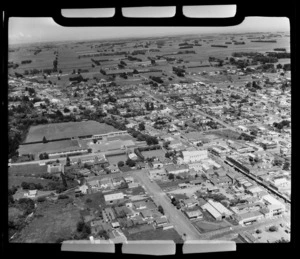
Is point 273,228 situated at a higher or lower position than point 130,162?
lower

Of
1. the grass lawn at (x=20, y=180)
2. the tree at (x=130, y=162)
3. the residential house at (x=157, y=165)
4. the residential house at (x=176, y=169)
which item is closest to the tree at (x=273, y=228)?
the residential house at (x=176, y=169)

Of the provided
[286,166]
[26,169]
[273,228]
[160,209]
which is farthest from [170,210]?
[26,169]

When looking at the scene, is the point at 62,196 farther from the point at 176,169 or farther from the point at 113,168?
the point at 176,169

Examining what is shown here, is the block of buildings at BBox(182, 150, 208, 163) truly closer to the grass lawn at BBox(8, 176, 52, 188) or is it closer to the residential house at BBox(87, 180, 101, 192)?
the residential house at BBox(87, 180, 101, 192)

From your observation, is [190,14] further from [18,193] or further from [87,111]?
[18,193]

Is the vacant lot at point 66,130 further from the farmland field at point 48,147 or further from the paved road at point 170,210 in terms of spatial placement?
the paved road at point 170,210

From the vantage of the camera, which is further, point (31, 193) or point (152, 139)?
point (152, 139)

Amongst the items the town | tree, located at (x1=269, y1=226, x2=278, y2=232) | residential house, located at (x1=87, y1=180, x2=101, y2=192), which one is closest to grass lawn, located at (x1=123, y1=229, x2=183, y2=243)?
the town
